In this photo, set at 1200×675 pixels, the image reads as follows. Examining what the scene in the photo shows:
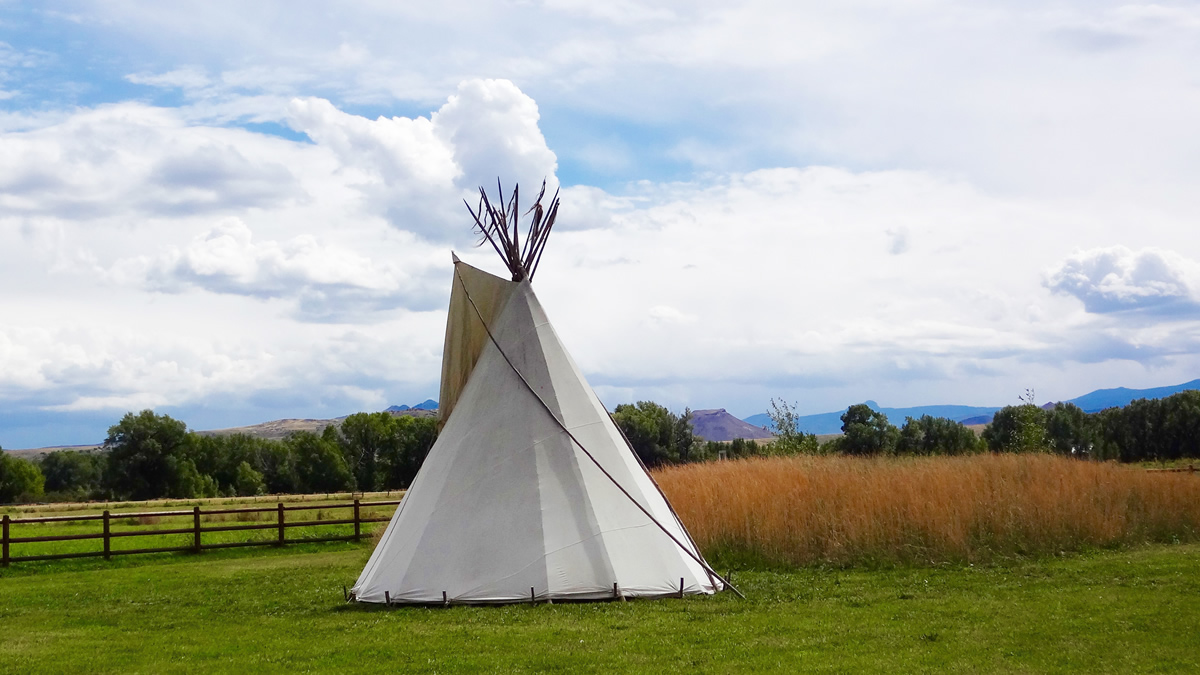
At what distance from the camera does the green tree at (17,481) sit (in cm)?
6384

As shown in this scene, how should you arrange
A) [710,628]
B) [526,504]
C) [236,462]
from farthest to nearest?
[236,462] → [526,504] → [710,628]

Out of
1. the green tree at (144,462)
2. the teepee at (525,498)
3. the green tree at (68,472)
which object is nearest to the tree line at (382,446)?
the green tree at (144,462)

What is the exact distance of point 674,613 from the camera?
8.72 meters

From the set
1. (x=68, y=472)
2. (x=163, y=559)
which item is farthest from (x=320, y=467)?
(x=163, y=559)

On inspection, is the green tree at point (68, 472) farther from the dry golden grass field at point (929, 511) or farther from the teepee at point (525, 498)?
the teepee at point (525, 498)

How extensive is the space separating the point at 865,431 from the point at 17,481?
5531 centimetres

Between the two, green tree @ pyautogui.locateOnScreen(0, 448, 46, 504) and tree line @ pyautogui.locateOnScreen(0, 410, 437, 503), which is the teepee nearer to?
tree line @ pyautogui.locateOnScreen(0, 410, 437, 503)

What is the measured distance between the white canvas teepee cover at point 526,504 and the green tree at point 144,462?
52344mm

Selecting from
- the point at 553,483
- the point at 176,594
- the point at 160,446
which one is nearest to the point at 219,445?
the point at 160,446

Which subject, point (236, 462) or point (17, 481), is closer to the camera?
point (17, 481)

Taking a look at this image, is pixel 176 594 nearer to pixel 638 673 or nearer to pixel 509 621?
pixel 509 621

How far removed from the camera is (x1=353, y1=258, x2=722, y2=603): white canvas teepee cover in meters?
9.51

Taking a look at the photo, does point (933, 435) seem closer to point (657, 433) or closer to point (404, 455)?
point (657, 433)

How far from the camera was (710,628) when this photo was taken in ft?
26.4
